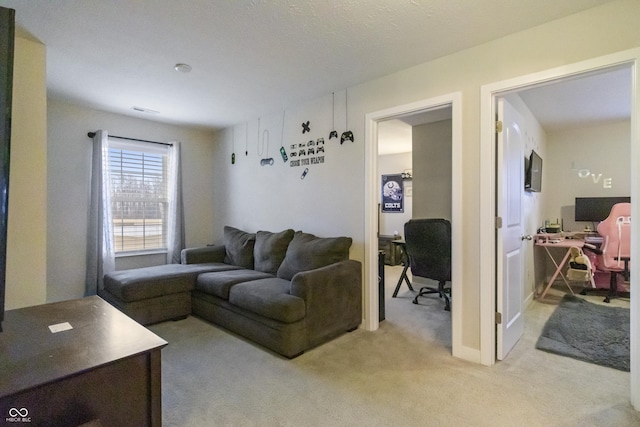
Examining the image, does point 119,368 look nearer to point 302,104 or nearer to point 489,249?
A: point 489,249

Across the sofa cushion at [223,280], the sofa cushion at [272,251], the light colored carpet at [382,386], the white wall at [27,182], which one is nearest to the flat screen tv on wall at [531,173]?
the light colored carpet at [382,386]

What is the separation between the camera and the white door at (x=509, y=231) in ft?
7.52

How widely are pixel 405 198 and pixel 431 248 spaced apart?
3330mm

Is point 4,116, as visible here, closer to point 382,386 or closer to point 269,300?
point 269,300

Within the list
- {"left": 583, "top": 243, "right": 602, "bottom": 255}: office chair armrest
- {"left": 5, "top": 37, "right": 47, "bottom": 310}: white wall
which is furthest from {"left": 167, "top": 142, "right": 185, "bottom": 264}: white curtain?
{"left": 583, "top": 243, "right": 602, "bottom": 255}: office chair armrest

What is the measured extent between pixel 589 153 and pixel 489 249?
4.02 m

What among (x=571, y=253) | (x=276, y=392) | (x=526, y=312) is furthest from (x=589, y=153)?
(x=276, y=392)

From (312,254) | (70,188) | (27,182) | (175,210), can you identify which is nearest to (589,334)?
(312,254)

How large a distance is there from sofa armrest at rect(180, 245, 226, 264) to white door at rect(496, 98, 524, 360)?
3.19 m

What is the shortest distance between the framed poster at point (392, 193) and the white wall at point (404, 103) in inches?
143

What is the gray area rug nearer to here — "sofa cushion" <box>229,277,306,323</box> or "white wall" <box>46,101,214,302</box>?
"sofa cushion" <box>229,277,306,323</box>

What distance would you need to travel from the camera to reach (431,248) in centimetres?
354

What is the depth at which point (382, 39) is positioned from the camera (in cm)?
221

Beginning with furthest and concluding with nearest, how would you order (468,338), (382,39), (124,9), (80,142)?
(80,142), (468,338), (382,39), (124,9)
